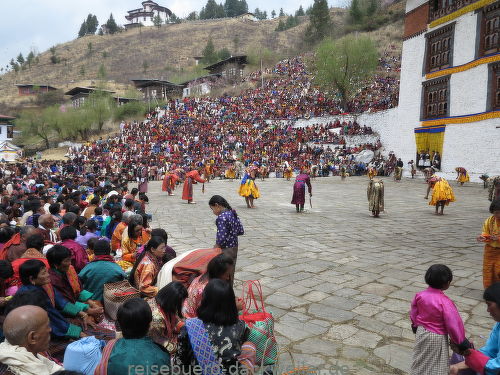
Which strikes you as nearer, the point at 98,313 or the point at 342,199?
the point at 98,313

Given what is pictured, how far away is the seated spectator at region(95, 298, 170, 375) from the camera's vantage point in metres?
2.15

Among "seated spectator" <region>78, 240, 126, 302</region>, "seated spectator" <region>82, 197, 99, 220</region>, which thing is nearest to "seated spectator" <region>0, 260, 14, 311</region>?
"seated spectator" <region>78, 240, 126, 302</region>

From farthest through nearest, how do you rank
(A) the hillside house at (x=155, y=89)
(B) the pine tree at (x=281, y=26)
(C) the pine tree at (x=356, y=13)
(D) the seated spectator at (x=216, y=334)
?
(B) the pine tree at (x=281, y=26) < (C) the pine tree at (x=356, y=13) < (A) the hillside house at (x=155, y=89) < (D) the seated spectator at (x=216, y=334)

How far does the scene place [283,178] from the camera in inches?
979

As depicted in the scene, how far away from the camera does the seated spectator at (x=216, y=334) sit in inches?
94.4

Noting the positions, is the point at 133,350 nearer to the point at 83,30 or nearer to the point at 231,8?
the point at 231,8

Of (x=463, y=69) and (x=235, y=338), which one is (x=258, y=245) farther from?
(x=463, y=69)

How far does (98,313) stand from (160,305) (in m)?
1.10

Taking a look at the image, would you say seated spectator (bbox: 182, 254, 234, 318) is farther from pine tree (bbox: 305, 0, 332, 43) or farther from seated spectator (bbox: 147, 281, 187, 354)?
pine tree (bbox: 305, 0, 332, 43)

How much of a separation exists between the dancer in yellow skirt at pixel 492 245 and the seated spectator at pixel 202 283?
3253 millimetres

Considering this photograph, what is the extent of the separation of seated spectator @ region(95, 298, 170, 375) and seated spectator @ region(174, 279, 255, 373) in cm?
22

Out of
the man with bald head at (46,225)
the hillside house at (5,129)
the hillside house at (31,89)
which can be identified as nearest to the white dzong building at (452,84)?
→ the man with bald head at (46,225)

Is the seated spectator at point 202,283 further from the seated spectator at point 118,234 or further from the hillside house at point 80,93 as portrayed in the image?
the hillside house at point 80,93

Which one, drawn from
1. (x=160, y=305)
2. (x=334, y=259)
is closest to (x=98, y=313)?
(x=160, y=305)
